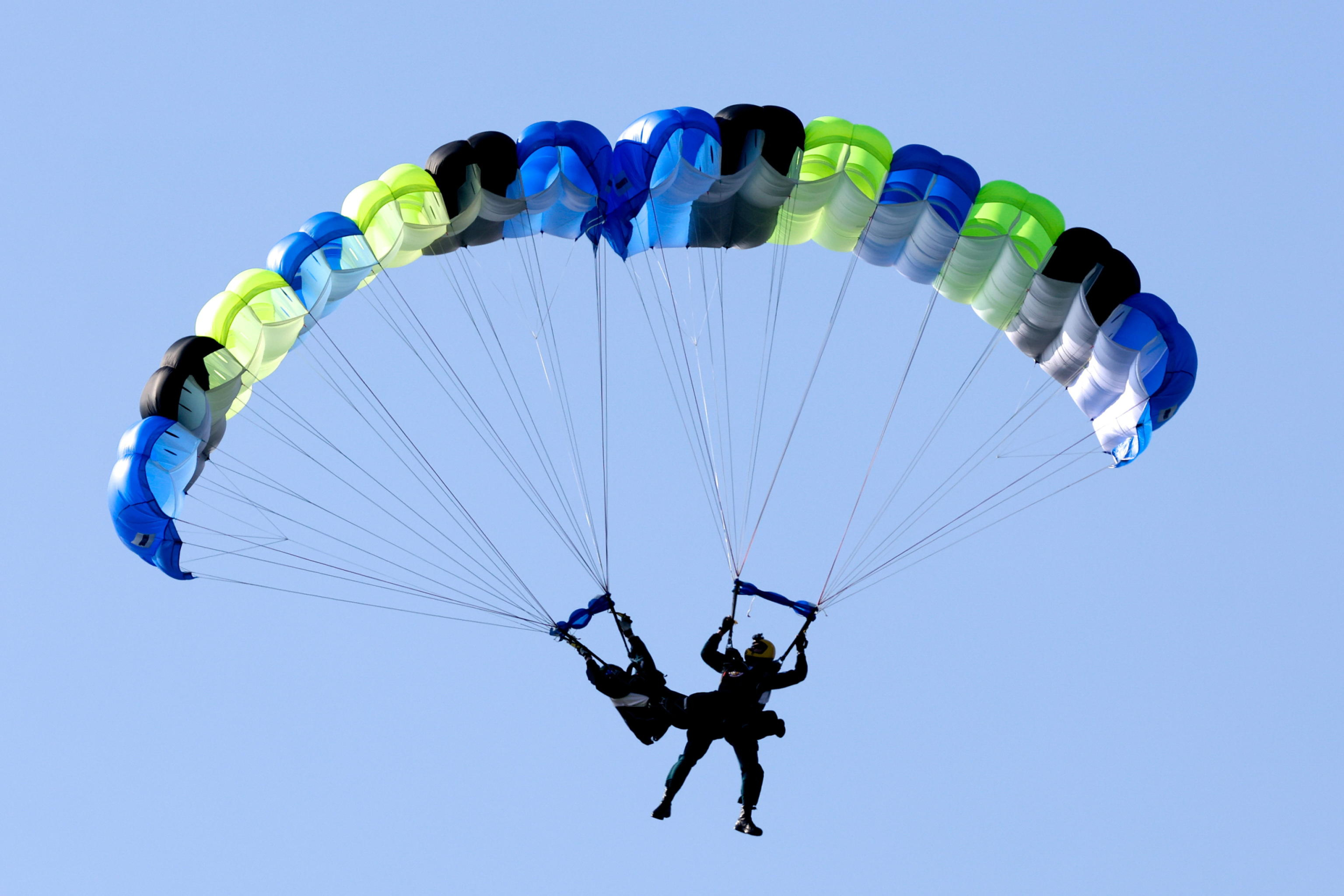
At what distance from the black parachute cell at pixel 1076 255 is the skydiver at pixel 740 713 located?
3630mm

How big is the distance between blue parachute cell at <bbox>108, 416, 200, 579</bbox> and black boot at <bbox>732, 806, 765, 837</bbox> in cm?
462

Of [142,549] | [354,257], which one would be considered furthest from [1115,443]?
[142,549]

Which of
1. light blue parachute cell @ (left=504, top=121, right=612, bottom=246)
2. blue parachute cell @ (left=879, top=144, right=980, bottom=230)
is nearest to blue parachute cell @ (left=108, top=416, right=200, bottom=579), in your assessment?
light blue parachute cell @ (left=504, top=121, right=612, bottom=246)

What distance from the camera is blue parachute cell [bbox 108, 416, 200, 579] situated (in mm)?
15781

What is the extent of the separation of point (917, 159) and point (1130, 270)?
6.29ft

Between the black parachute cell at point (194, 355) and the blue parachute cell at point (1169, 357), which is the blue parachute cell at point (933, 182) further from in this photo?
the black parachute cell at point (194, 355)

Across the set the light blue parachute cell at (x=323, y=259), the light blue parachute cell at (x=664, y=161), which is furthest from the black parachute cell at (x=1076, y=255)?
the light blue parachute cell at (x=323, y=259)

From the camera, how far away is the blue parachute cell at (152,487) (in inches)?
621

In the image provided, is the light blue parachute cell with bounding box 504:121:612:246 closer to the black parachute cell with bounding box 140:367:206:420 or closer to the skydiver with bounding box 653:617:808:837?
the black parachute cell with bounding box 140:367:206:420

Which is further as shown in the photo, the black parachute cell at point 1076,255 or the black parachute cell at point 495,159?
the black parachute cell at point 1076,255

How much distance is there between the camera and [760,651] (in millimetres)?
16500

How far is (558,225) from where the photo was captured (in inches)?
679

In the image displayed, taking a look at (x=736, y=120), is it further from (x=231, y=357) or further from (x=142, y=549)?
(x=142, y=549)

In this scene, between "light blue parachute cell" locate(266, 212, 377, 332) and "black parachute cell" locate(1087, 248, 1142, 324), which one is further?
"black parachute cell" locate(1087, 248, 1142, 324)
